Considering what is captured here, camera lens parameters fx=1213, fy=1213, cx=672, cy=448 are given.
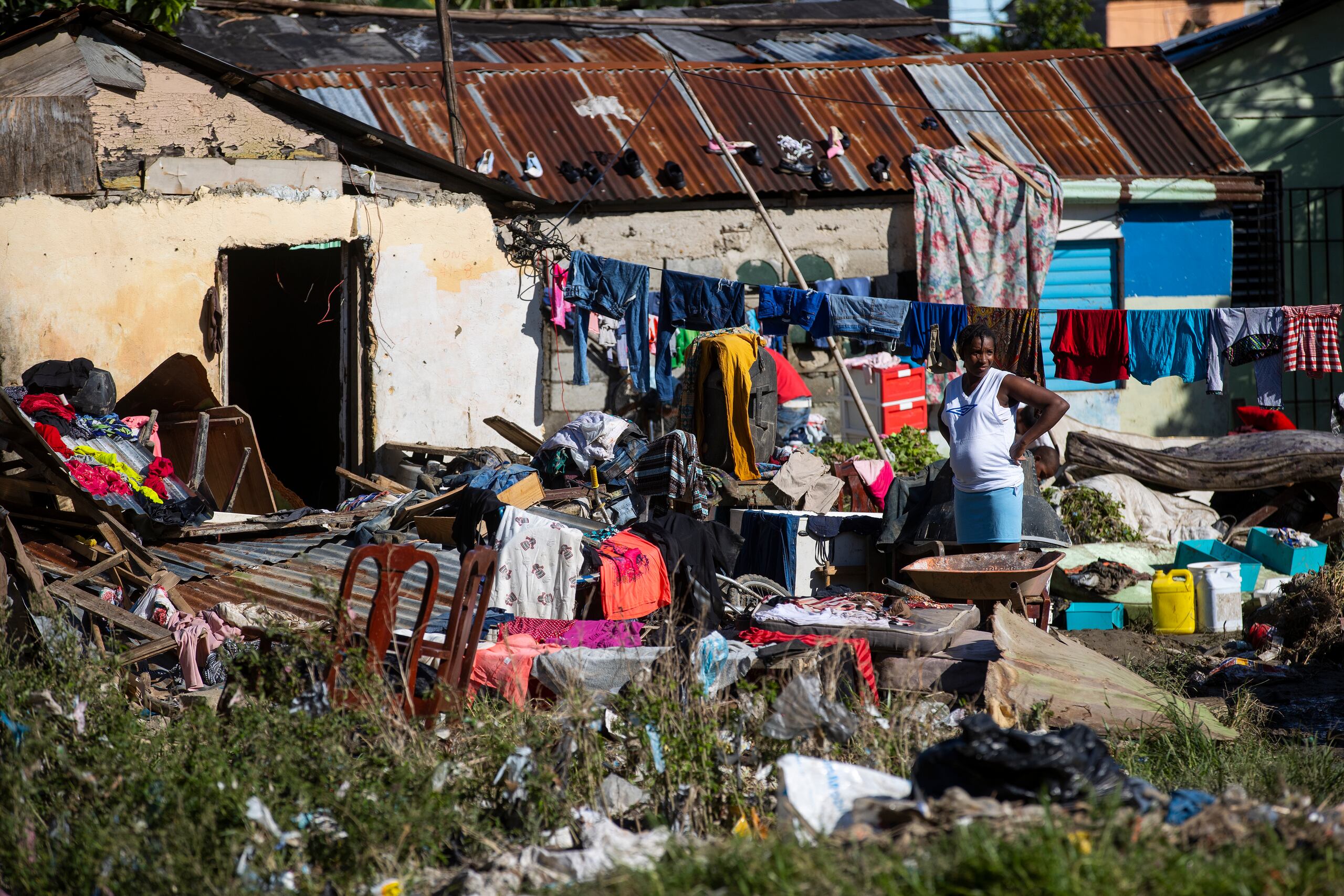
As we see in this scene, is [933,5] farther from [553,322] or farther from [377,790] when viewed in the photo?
[377,790]

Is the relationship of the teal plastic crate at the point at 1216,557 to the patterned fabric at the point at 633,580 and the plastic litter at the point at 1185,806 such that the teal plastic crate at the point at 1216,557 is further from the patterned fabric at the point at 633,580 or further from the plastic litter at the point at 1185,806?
the plastic litter at the point at 1185,806

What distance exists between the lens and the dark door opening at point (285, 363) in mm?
14172

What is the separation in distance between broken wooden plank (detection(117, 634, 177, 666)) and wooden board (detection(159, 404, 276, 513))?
336 centimetres

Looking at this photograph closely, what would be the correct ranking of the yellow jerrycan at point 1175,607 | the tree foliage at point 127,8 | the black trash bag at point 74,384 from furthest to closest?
the tree foliage at point 127,8 < the black trash bag at point 74,384 < the yellow jerrycan at point 1175,607

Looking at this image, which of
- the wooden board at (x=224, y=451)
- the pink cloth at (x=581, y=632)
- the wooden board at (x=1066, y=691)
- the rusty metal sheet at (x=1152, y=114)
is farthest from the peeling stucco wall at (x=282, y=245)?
the rusty metal sheet at (x=1152, y=114)

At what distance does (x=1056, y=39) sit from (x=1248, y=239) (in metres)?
7.05

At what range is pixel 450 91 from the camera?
1208 cm

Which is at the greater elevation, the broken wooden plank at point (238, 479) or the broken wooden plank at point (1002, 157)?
the broken wooden plank at point (1002, 157)

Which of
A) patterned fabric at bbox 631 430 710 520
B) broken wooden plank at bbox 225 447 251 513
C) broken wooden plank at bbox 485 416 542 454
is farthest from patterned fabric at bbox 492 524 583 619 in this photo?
broken wooden plank at bbox 485 416 542 454

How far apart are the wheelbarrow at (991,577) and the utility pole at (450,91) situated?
7.14m

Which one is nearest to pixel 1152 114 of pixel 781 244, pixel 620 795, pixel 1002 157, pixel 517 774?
pixel 1002 157

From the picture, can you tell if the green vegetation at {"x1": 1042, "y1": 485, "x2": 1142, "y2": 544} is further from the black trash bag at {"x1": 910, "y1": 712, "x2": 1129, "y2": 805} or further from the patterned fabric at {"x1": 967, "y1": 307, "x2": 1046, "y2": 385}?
the black trash bag at {"x1": 910, "y1": 712, "x2": 1129, "y2": 805}

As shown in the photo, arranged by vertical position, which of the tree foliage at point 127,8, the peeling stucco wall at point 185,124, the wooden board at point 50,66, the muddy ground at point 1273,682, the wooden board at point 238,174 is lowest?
the muddy ground at point 1273,682

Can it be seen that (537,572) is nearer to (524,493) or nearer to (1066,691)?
(524,493)
